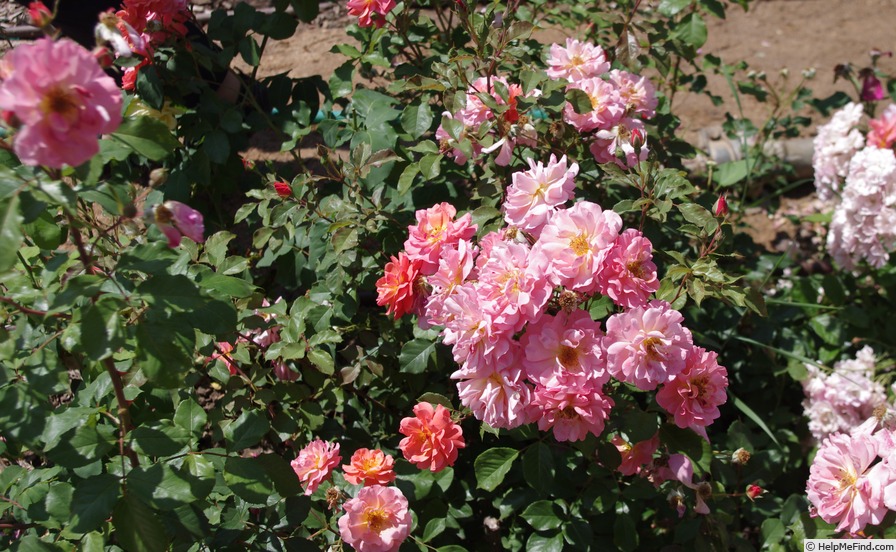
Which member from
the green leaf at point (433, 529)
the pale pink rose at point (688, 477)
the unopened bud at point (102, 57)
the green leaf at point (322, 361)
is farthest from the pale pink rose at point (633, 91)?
the unopened bud at point (102, 57)

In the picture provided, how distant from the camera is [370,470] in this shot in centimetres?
150

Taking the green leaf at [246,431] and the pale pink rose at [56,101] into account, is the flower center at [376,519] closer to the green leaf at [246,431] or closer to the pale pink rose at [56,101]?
the green leaf at [246,431]

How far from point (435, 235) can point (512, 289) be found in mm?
270

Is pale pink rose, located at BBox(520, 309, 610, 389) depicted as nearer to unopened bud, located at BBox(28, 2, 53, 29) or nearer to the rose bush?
the rose bush

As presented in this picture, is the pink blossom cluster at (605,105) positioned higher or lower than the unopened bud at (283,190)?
higher

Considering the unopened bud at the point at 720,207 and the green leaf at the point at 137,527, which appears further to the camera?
the unopened bud at the point at 720,207

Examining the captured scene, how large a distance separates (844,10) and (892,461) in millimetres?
4137

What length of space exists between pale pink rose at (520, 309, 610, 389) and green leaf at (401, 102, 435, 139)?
737 millimetres

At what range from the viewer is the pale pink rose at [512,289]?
1.26 metres

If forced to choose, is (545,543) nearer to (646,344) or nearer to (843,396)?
(646,344)

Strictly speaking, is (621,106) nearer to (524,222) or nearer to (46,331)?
(524,222)

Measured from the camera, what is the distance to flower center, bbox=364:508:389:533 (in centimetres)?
141

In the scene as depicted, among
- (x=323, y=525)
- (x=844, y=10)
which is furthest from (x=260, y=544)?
(x=844, y=10)

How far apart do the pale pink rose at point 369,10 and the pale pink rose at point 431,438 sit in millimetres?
976
